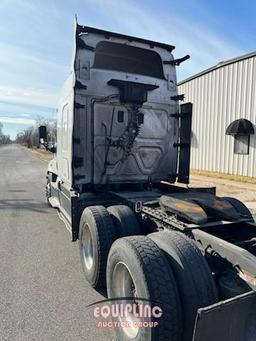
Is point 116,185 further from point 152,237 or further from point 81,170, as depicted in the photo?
point 152,237

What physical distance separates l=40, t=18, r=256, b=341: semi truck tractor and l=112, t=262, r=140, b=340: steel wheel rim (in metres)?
0.01

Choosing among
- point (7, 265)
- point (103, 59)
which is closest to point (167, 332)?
point (7, 265)

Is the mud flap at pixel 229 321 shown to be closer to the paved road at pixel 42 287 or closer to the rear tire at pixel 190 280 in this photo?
the rear tire at pixel 190 280

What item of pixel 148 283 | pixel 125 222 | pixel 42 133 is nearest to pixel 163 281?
pixel 148 283

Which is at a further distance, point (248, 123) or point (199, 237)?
point (248, 123)

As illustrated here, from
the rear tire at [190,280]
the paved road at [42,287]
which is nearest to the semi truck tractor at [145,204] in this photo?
the rear tire at [190,280]

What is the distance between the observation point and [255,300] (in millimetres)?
2123

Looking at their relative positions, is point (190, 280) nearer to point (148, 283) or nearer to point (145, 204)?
point (148, 283)

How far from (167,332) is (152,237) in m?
0.83

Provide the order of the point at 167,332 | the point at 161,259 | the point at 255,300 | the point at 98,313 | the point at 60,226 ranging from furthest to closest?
the point at 60,226 < the point at 98,313 < the point at 161,259 < the point at 167,332 < the point at 255,300

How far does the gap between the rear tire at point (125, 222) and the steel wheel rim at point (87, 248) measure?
1.46ft

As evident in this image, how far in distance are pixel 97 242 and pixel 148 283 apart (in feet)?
4.83

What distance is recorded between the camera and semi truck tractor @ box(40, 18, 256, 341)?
240 centimetres

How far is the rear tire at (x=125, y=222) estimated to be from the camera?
383 centimetres
